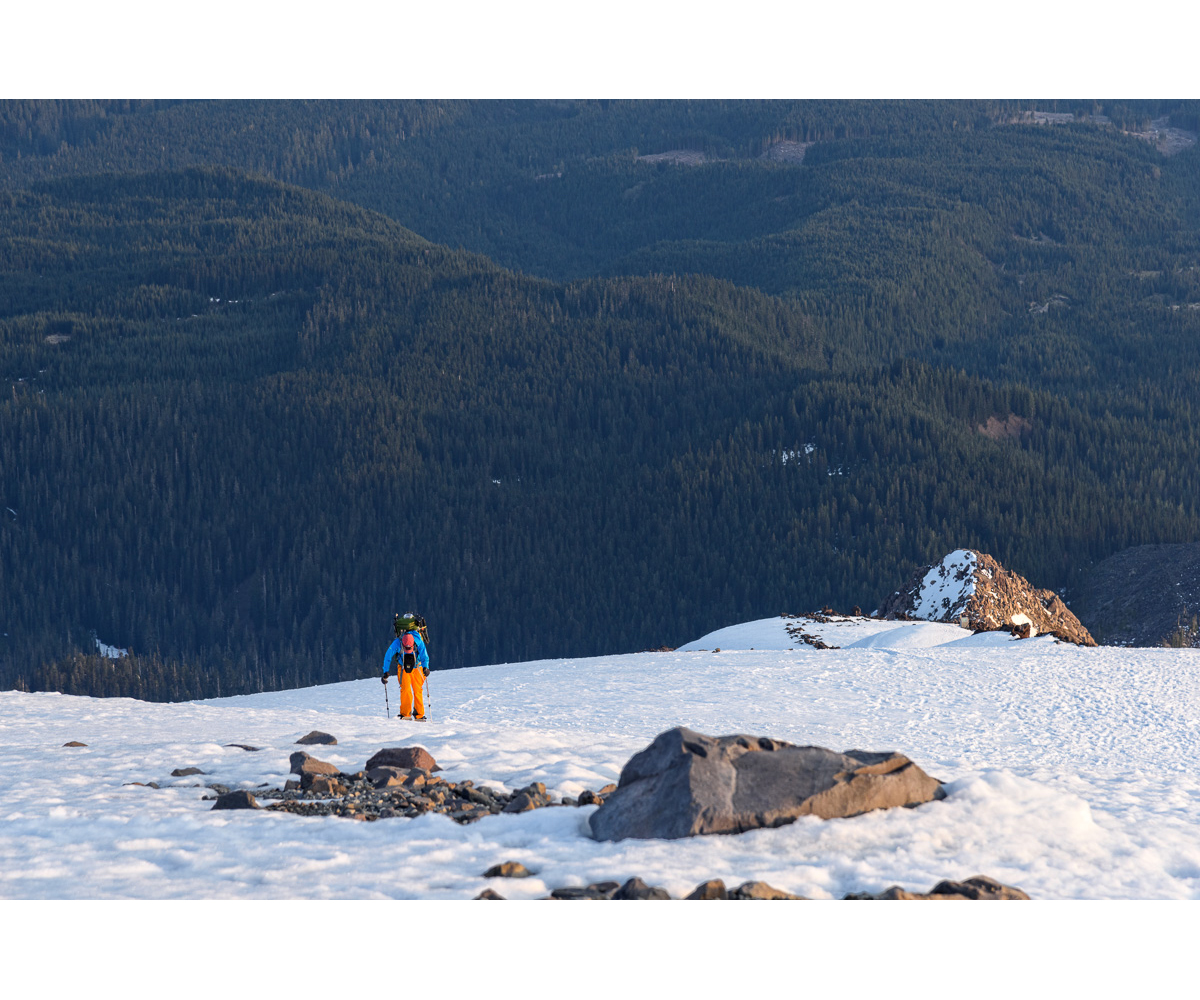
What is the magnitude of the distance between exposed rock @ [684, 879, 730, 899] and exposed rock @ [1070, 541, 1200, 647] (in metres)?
50.2

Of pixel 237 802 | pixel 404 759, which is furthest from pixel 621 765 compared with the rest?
pixel 237 802

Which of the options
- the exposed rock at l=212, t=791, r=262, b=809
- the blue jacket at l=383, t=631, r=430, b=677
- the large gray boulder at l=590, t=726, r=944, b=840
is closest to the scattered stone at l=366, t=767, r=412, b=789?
the exposed rock at l=212, t=791, r=262, b=809

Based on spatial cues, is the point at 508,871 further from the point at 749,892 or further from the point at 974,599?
the point at 974,599

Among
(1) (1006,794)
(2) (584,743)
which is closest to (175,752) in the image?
(2) (584,743)

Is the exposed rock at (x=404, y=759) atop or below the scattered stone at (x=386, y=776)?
atop

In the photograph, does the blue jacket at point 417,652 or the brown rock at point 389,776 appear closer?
the brown rock at point 389,776

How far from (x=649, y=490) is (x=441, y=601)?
1979 centimetres

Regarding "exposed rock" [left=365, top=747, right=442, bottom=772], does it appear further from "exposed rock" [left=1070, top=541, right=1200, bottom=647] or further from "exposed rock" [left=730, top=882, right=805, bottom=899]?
"exposed rock" [left=1070, top=541, right=1200, bottom=647]

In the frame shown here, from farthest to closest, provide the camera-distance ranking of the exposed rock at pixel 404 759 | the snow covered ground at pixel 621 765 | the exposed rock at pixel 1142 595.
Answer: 1. the exposed rock at pixel 1142 595
2. the exposed rock at pixel 404 759
3. the snow covered ground at pixel 621 765

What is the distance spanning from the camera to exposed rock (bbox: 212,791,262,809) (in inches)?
576

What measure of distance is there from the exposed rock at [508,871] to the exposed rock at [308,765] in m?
4.03

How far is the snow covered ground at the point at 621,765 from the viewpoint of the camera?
12547 mm

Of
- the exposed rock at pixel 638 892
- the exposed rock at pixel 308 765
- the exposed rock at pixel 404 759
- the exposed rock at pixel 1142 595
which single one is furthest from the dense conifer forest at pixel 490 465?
the exposed rock at pixel 638 892

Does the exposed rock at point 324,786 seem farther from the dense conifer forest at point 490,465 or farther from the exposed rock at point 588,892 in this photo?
the dense conifer forest at point 490,465
